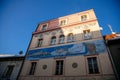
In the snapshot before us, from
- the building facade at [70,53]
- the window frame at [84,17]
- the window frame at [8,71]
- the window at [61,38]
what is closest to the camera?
the building facade at [70,53]

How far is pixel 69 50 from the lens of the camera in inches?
411

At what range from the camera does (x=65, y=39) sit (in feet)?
39.2

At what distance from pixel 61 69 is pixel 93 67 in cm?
349

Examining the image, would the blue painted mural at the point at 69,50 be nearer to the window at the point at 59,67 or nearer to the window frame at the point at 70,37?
the window at the point at 59,67

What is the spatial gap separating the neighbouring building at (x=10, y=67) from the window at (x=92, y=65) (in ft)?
30.5

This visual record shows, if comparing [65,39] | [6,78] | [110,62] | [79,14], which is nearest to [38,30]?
[65,39]

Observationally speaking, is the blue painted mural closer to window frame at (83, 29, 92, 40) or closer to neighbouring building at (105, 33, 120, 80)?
neighbouring building at (105, 33, 120, 80)

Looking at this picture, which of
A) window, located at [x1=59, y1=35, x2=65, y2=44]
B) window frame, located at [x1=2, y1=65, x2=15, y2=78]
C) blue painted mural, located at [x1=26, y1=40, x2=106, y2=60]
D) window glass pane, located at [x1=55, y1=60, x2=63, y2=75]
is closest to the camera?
blue painted mural, located at [x1=26, y1=40, x2=106, y2=60]

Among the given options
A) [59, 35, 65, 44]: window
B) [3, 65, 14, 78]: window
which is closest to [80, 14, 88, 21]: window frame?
[59, 35, 65, 44]: window

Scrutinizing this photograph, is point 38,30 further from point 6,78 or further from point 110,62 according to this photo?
point 110,62

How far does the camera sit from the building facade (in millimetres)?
8311

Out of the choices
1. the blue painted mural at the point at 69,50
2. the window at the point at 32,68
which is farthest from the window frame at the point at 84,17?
the window at the point at 32,68

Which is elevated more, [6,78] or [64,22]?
[64,22]

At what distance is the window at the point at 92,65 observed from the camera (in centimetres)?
819
